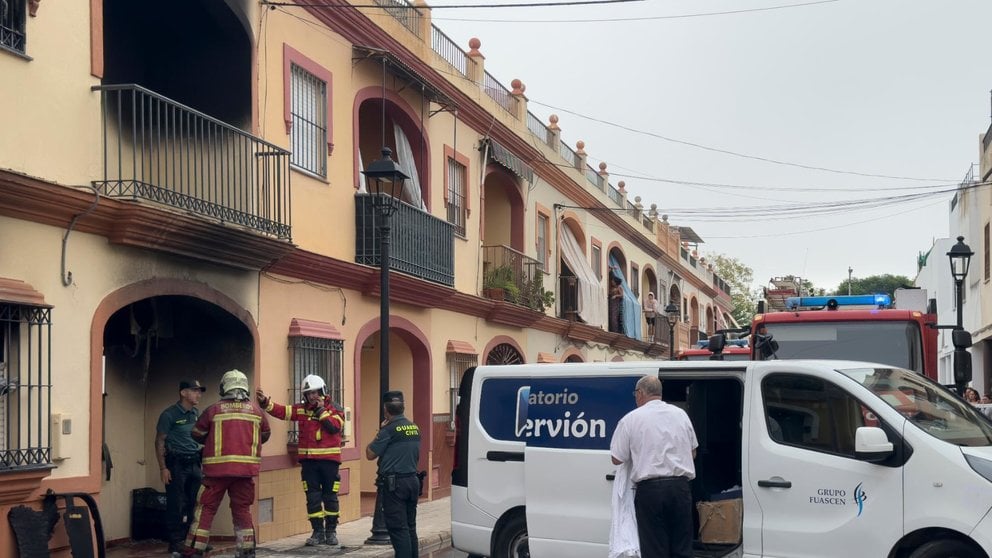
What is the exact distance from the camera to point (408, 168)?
61.9 ft

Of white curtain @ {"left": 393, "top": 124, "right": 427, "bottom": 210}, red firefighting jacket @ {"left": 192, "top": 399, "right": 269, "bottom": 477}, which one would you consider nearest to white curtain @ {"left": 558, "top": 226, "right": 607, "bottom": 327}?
white curtain @ {"left": 393, "top": 124, "right": 427, "bottom": 210}

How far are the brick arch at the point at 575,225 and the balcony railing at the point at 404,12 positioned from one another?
9.83 metres

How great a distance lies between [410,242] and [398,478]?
7156 millimetres

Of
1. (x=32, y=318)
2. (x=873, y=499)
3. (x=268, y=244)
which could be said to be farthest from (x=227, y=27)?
(x=873, y=499)

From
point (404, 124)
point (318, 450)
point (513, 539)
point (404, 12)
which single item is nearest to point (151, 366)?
point (318, 450)

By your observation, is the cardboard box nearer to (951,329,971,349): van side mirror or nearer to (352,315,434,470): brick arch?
(951,329,971,349): van side mirror

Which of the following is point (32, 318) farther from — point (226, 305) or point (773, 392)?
point (773, 392)

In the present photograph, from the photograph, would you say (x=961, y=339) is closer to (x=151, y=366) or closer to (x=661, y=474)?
(x=661, y=474)

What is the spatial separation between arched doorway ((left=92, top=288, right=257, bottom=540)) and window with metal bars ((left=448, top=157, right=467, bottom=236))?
24.3 ft

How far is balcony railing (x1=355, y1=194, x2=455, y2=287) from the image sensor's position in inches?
658

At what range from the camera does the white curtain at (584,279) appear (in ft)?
94.3

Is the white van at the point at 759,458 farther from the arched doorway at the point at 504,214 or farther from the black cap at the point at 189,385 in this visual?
the arched doorway at the point at 504,214

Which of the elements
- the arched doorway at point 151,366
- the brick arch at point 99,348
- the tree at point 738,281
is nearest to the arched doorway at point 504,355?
the arched doorway at point 151,366

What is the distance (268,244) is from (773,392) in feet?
21.5
